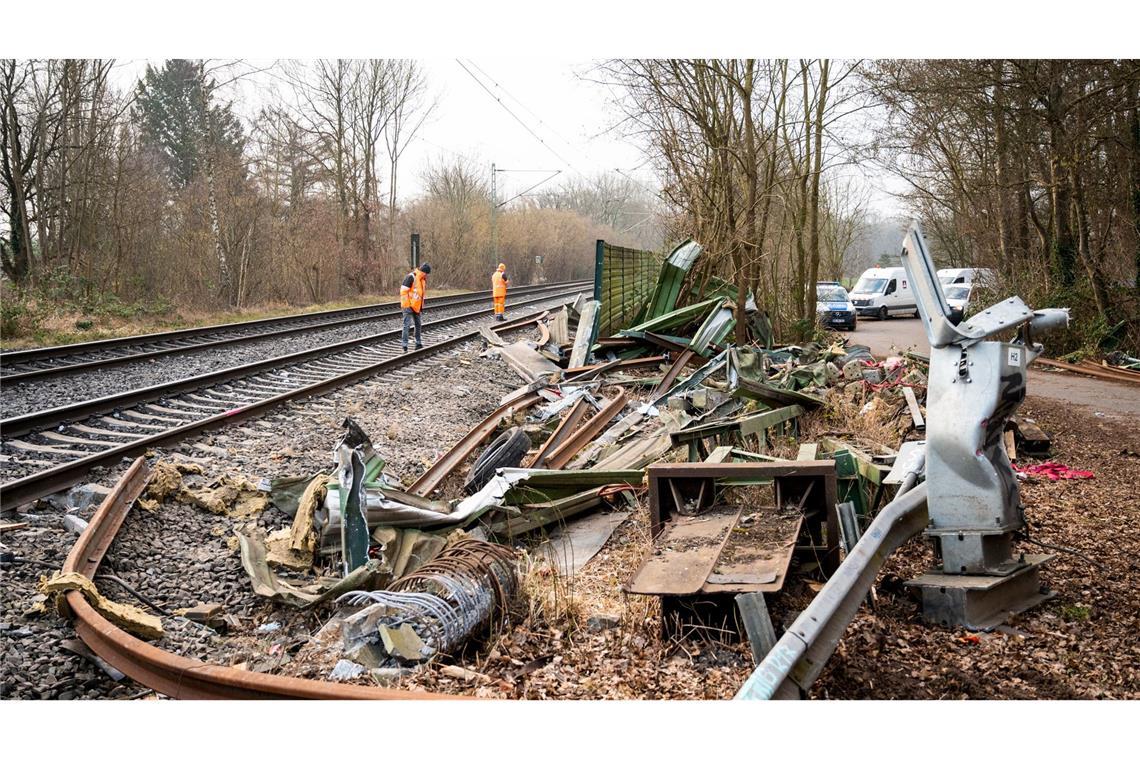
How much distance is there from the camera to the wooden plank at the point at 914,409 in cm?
852

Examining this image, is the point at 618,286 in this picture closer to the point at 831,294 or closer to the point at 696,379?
the point at 696,379

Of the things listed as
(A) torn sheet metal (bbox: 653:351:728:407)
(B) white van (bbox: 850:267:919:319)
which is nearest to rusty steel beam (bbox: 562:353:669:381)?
(A) torn sheet metal (bbox: 653:351:728:407)

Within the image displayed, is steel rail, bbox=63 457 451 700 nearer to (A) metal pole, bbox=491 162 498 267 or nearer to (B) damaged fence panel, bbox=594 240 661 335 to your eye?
(B) damaged fence panel, bbox=594 240 661 335

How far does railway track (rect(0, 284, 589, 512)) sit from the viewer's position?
7004 millimetres

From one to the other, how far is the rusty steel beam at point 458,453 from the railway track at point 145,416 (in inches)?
99.1

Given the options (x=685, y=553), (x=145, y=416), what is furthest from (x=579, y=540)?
(x=145, y=416)

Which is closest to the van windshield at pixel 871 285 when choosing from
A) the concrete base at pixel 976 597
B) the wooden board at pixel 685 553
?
the wooden board at pixel 685 553

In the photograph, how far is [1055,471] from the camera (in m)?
7.72

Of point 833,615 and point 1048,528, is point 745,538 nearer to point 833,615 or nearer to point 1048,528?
point 833,615

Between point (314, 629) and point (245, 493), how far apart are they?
2307mm

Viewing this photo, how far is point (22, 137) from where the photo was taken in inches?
763

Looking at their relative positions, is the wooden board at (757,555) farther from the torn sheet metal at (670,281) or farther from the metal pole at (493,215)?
the metal pole at (493,215)

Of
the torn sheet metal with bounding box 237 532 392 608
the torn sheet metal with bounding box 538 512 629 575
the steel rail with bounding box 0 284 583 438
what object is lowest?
the torn sheet metal with bounding box 538 512 629 575

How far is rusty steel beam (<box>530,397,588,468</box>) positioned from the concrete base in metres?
4.19
